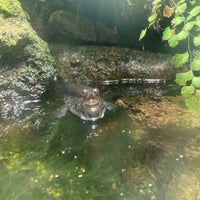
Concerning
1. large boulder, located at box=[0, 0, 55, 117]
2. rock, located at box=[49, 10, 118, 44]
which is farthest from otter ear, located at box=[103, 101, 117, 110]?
rock, located at box=[49, 10, 118, 44]

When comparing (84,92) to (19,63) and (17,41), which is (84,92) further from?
(17,41)

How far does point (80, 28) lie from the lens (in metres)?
9.17

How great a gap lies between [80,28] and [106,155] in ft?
14.9

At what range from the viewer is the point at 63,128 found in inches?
263

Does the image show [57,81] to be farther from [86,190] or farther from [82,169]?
[86,190]

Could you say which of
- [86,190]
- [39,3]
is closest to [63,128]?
[86,190]

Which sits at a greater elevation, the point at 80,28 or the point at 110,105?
the point at 80,28

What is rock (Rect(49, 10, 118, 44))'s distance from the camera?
912 centimetres

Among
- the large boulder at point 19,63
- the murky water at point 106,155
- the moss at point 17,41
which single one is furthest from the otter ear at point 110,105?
the moss at point 17,41

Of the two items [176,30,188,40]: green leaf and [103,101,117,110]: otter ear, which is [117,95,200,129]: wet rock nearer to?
[103,101,117,110]: otter ear

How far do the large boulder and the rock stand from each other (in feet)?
4.37

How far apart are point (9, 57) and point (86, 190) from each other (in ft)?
13.4

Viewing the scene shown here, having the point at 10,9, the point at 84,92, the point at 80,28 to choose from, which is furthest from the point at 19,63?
the point at 80,28

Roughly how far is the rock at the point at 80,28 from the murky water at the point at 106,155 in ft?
→ 8.41
